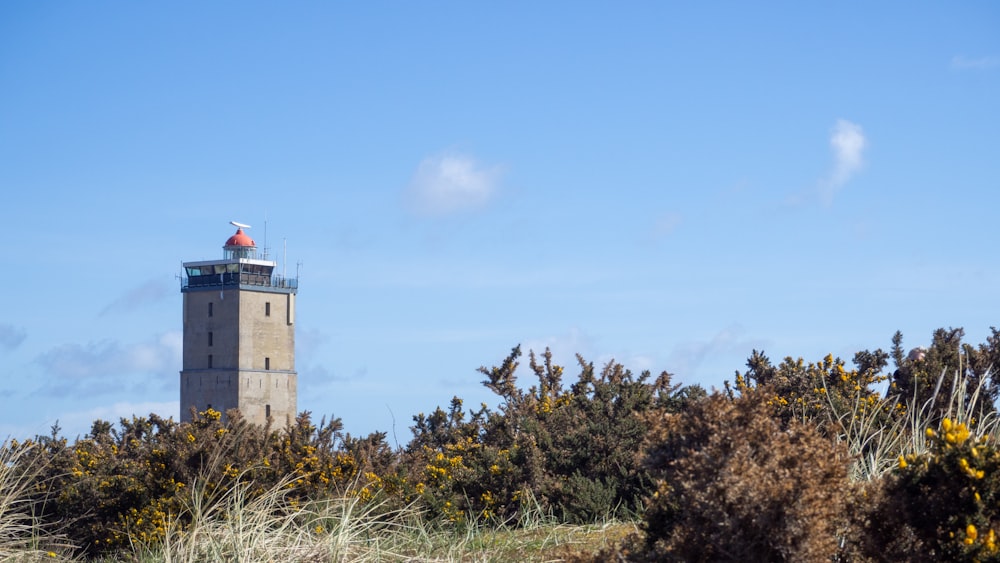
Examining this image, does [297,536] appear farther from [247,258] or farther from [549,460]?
[247,258]

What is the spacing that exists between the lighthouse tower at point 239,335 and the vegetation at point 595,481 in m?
63.6

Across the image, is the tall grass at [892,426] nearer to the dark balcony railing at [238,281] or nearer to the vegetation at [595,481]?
the vegetation at [595,481]

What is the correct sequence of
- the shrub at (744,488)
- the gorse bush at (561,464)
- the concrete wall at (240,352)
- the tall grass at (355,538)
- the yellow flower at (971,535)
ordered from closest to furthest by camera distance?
the yellow flower at (971,535), the shrub at (744,488), the tall grass at (355,538), the gorse bush at (561,464), the concrete wall at (240,352)

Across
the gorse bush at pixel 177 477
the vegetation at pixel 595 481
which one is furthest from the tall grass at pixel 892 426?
the gorse bush at pixel 177 477

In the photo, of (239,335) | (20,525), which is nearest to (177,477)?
(20,525)

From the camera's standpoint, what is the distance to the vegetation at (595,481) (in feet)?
12.7

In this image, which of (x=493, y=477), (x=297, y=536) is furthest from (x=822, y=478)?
(x=493, y=477)

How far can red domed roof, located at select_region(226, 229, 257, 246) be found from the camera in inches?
3000

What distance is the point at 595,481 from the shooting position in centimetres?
756

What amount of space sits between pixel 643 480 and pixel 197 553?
3130 millimetres

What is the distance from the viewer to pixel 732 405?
4.21 meters

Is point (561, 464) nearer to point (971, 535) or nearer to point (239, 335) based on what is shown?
point (971, 535)

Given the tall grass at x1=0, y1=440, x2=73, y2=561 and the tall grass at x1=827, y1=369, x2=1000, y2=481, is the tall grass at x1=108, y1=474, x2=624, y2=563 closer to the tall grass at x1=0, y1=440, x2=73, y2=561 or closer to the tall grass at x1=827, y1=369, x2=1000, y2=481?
the tall grass at x1=0, y1=440, x2=73, y2=561

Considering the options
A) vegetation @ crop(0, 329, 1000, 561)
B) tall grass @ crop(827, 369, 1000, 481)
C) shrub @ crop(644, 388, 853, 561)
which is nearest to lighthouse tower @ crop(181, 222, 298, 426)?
vegetation @ crop(0, 329, 1000, 561)
